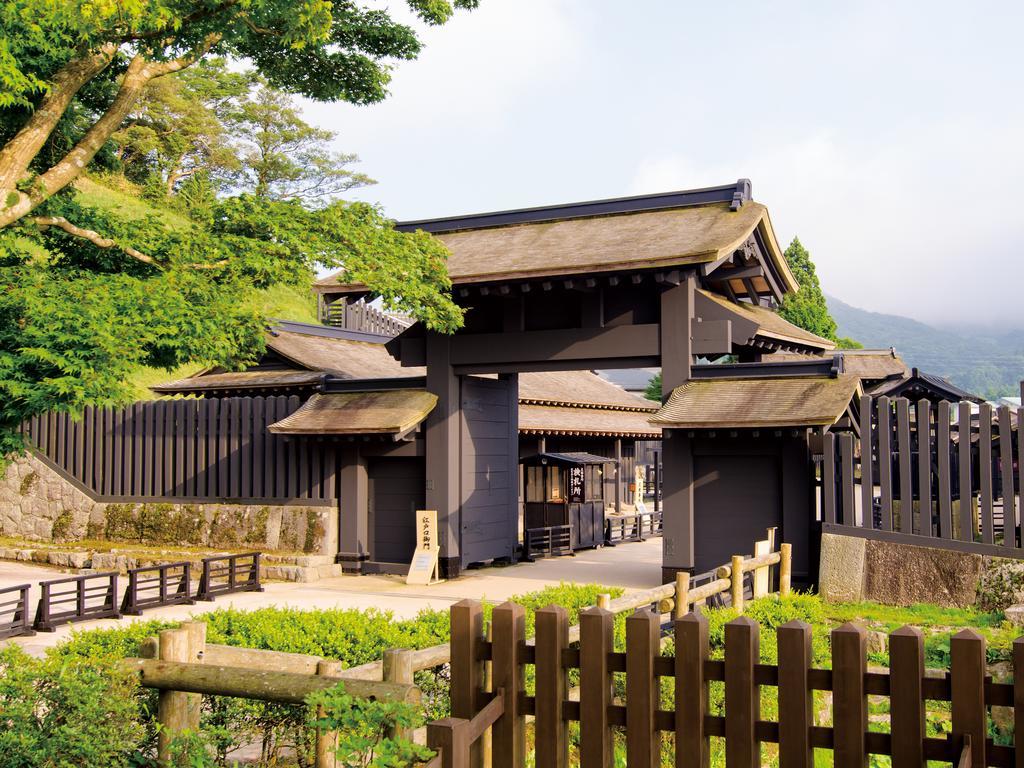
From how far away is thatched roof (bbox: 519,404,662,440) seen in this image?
26.5m

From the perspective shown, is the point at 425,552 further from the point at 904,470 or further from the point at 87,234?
the point at 904,470

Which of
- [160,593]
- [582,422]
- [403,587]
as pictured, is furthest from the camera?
[582,422]

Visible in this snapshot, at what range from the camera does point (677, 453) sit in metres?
17.1

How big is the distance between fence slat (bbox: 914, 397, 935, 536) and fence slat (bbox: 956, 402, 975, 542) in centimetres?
44

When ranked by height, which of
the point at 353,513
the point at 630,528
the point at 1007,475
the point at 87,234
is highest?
the point at 87,234

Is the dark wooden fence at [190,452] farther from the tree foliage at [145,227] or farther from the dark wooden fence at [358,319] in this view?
the dark wooden fence at [358,319]

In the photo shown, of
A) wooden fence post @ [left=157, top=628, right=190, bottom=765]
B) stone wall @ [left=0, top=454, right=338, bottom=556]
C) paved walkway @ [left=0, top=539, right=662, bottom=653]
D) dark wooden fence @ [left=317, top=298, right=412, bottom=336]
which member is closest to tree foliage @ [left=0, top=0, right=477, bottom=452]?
paved walkway @ [left=0, top=539, right=662, bottom=653]

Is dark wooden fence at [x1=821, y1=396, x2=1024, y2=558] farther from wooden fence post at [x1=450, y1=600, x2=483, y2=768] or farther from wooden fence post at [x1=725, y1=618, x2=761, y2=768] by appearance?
wooden fence post at [x1=450, y1=600, x2=483, y2=768]

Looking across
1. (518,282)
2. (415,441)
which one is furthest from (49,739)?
(415,441)

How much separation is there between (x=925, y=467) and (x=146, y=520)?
1680 centimetres

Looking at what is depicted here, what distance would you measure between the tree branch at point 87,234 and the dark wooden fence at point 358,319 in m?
15.5

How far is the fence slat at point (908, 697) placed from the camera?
11.0 ft

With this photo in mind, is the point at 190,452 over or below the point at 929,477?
over

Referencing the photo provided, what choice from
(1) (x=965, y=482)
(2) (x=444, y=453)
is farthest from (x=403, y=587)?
(1) (x=965, y=482)
